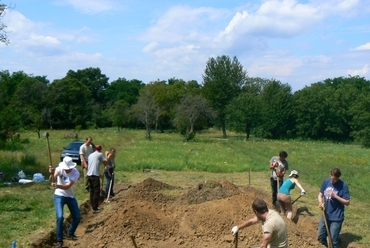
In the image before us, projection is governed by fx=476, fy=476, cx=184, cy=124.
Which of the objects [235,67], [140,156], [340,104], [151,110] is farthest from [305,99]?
[140,156]

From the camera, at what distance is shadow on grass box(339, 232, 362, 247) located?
1076cm

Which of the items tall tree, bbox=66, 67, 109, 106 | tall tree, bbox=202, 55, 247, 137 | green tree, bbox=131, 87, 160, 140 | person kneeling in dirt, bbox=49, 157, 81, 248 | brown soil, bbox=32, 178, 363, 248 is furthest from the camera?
tall tree, bbox=66, 67, 109, 106

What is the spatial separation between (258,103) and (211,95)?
11.9 m

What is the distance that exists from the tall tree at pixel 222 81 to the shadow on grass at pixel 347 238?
206 feet

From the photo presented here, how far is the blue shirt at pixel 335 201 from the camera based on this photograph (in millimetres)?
9086

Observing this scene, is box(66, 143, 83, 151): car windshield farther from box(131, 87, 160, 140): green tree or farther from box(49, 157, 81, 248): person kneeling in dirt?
box(131, 87, 160, 140): green tree

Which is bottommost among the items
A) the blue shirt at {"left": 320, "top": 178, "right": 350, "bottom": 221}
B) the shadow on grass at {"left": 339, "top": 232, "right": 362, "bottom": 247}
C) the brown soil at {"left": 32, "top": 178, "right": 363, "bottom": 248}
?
the shadow on grass at {"left": 339, "top": 232, "right": 362, "bottom": 247}

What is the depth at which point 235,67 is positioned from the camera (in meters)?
77.9

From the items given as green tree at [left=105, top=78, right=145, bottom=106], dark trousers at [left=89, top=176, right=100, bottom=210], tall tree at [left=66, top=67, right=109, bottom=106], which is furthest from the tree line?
dark trousers at [left=89, top=176, right=100, bottom=210]

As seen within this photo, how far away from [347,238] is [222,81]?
6642 cm

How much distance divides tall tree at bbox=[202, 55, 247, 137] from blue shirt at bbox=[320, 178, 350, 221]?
6493 centimetres

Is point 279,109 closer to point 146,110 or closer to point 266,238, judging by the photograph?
point 146,110

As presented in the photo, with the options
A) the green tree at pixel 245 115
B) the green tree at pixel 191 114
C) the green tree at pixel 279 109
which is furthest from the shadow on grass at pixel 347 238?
the green tree at pixel 279 109

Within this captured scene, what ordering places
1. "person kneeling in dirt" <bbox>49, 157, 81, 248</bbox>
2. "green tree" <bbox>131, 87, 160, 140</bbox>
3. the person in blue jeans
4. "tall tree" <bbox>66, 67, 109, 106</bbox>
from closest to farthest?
1. the person in blue jeans
2. "person kneeling in dirt" <bbox>49, 157, 81, 248</bbox>
3. "green tree" <bbox>131, 87, 160, 140</bbox>
4. "tall tree" <bbox>66, 67, 109, 106</bbox>
